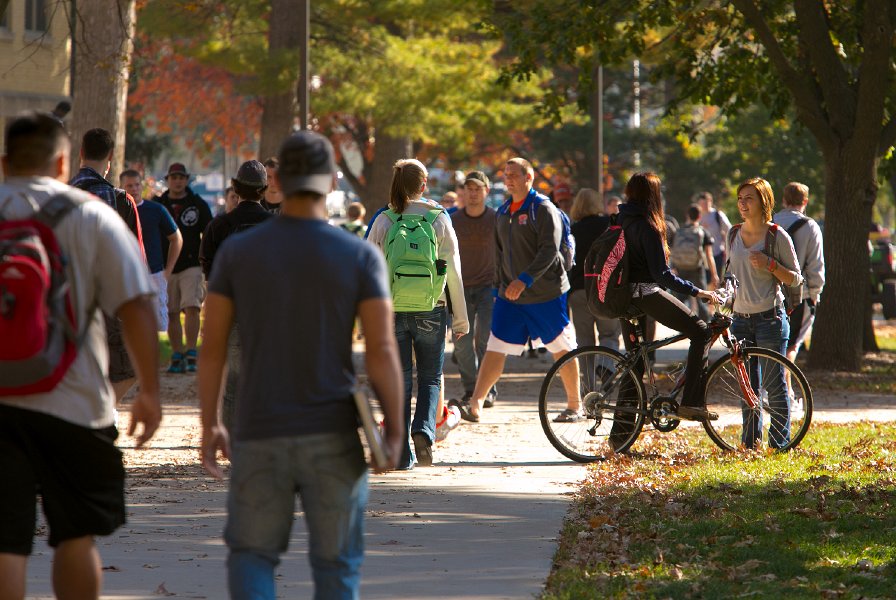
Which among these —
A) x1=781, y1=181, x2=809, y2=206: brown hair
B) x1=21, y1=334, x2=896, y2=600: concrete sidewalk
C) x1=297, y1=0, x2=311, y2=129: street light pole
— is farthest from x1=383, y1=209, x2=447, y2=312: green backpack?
x1=297, y1=0, x2=311, y2=129: street light pole

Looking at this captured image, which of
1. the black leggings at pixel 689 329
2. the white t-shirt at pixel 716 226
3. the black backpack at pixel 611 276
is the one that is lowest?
the black leggings at pixel 689 329

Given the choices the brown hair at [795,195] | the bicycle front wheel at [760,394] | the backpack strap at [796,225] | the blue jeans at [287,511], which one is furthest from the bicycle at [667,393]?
the blue jeans at [287,511]

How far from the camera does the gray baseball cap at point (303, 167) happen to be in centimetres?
449

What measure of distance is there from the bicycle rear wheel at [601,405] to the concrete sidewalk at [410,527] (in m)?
0.18

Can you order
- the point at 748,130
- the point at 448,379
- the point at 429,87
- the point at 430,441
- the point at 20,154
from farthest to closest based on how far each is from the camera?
the point at 748,130, the point at 429,87, the point at 448,379, the point at 430,441, the point at 20,154

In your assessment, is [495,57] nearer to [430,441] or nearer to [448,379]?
[448,379]

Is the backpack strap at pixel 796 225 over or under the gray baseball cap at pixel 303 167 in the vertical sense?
over

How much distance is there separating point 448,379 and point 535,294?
469 cm

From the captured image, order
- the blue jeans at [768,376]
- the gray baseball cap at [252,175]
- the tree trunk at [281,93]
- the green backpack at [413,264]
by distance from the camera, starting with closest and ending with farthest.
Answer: the gray baseball cap at [252,175]
the green backpack at [413,264]
the blue jeans at [768,376]
the tree trunk at [281,93]

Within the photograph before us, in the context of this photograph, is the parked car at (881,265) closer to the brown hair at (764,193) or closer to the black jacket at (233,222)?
the brown hair at (764,193)

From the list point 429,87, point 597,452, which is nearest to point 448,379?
point 597,452

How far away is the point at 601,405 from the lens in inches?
395

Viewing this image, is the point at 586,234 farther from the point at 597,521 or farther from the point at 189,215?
the point at 597,521

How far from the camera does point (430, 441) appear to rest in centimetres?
965
